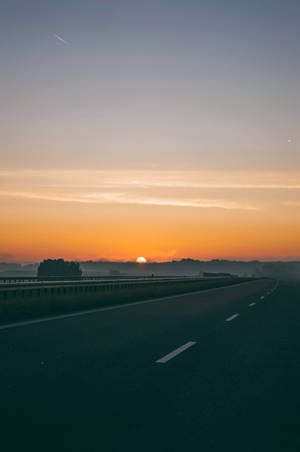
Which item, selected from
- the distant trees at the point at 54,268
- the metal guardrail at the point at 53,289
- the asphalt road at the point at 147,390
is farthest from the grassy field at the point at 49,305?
A: the distant trees at the point at 54,268

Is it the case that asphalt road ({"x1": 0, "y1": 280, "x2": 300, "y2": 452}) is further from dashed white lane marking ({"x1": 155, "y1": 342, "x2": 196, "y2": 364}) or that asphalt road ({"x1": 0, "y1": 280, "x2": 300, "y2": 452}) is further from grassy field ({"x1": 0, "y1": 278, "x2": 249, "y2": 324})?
grassy field ({"x1": 0, "y1": 278, "x2": 249, "y2": 324})

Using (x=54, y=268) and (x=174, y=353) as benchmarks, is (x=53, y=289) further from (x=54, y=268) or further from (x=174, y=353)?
(x=54, y=268)

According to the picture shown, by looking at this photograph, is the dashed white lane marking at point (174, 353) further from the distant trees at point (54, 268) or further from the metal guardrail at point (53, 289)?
the distant trees at point (54, 268)

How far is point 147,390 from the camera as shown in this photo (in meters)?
5.79

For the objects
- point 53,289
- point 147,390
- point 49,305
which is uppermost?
point 53,289

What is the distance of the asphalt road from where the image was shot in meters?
4.23

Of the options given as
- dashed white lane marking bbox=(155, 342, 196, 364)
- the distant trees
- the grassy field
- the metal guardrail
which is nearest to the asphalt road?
dashed white lane marking bbox=(155, 342, 196, 364)

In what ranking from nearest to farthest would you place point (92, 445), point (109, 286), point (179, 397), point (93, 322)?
Answer: point (92, 445) → point (179, 397) → point (93, 322) → point (109, 286)

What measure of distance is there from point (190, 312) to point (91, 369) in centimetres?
946

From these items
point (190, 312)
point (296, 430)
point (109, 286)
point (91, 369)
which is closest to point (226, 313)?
point (190, 312)

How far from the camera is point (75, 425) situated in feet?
14.7

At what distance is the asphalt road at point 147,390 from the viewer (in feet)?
13.9

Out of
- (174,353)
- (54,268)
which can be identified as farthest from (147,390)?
(54,268)

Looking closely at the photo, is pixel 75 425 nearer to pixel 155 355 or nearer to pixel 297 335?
pixel 155 355
